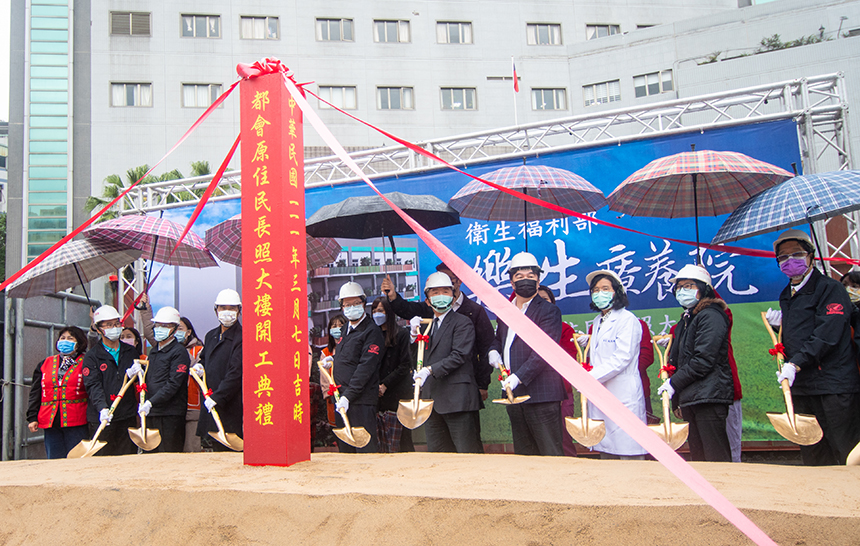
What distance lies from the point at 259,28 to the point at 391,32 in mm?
4189

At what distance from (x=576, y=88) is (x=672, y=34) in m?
3.34

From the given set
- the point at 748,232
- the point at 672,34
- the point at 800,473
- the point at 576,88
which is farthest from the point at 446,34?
the point at 800,473

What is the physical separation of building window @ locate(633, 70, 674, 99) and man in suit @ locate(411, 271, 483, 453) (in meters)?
18.2

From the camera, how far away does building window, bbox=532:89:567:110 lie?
20.9 metres

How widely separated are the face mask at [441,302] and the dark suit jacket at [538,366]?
613mm

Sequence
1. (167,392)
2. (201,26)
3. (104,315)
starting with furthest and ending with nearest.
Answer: (201,26), (104,315), (167,392)

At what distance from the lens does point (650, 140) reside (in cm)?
601

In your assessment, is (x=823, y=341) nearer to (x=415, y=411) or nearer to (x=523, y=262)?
(x=523, y=262)

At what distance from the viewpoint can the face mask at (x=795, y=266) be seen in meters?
4.02

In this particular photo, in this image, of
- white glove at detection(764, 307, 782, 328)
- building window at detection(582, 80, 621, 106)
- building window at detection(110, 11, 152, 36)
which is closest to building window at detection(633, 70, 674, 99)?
building window at detection(582, 80, 621, 106)

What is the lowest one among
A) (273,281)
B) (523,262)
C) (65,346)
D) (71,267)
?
(65,346)

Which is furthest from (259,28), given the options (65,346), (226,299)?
(226,299)

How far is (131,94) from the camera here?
18922mm

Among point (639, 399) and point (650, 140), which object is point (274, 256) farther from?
point (650, 140)
